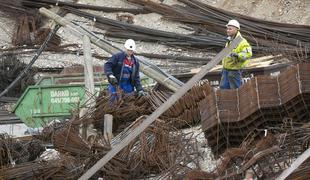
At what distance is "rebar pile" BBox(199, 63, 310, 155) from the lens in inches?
435

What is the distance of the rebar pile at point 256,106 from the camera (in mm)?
→ 11055

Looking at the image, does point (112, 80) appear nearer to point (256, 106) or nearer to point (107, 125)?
point (107, 125)

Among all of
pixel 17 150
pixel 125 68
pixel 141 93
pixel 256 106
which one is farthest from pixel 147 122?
pixel 125 68

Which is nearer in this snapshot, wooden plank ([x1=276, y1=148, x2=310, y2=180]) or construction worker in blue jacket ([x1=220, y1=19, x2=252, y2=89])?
wooden plank ([x1=276, y1=148, x2=310, y2=180])

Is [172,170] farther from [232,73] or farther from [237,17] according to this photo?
[237,17]

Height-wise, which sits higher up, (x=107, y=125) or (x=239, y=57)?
(x=239, y=57)

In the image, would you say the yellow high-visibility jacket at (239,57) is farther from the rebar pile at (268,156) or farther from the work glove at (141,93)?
the rebar pile at (268,156)

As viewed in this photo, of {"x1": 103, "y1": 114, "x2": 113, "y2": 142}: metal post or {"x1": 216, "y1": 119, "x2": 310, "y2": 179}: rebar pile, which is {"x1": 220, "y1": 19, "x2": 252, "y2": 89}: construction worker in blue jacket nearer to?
{"x1": 103, "y1": 114, "x2": 113, "y2": 142}: metal post

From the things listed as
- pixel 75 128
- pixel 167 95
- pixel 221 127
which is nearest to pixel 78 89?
pixel 167 95

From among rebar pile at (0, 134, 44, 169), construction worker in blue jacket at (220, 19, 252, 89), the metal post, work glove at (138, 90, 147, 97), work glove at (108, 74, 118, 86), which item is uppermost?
construction worker in blue jacket at (220, 19, 252, 89)

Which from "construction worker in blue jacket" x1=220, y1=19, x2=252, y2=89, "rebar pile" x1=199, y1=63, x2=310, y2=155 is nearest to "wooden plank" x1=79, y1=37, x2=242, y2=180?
"rebar pile" x1=199, y1=63, x2=310, y2=155

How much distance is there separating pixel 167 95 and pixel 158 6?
13.4 m

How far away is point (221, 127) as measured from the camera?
11.5 meters

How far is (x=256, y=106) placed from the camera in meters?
11.2
